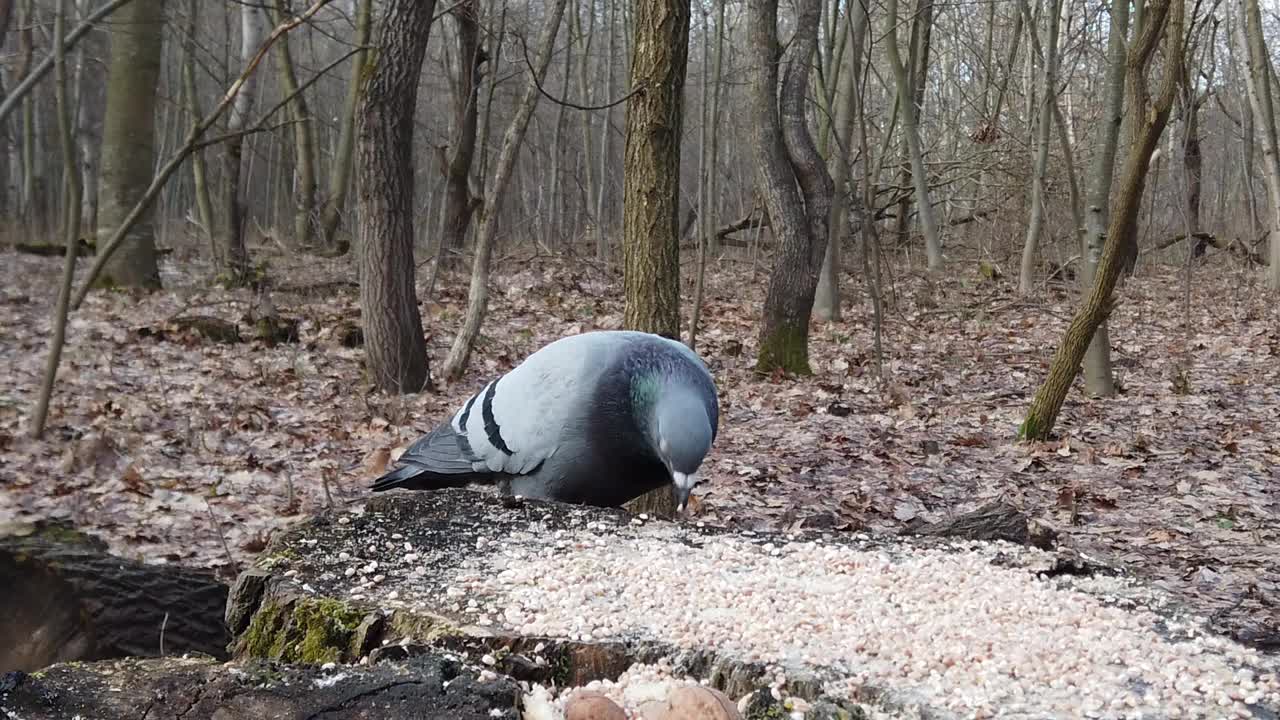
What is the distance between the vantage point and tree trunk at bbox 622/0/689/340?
4777 millimetres

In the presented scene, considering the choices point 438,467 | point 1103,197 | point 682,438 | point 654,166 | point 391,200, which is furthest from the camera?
point 391,200

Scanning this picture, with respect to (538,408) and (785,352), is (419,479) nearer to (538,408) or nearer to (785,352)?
(538,408)

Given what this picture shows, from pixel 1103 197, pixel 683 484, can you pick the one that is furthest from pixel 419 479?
pixel 1103 197

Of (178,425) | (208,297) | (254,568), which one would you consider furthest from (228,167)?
(254,568)

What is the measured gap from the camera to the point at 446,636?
2133mm

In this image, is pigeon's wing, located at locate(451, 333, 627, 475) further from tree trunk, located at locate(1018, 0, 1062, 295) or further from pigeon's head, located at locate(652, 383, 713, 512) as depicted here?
tree trunk, located at locate(1018, 0, 1062, 295)

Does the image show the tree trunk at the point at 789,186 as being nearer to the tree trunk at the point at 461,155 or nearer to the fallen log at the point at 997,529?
the tree trunk at the point at 461,155

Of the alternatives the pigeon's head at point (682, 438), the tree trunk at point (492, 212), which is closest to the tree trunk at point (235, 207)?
the tree trunk at point (492, 212)

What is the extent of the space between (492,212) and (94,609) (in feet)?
16.2

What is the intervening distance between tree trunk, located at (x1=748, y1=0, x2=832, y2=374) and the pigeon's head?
6.46 metres

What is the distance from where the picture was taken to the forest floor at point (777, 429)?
4816mm

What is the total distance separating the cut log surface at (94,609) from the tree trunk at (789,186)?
6.34m

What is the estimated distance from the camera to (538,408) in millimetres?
3270

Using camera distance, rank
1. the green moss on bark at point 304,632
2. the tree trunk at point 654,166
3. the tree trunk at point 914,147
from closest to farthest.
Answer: the green moss on bark at point 304,632 < the tree trunk at point 654,166 < the tree trunk at point 914,147
